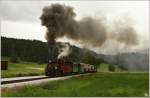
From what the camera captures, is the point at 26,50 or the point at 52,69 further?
the point at 52,69

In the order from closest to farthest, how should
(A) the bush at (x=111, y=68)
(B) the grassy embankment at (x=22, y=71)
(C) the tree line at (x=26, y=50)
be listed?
(C) the tree line at (x=26, y=50)
(B) the grassy embankment at (x=22, y=71)
(A) the bush at (x=111, y=68)

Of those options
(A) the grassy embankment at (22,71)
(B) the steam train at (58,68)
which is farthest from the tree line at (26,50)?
(B) the steam train at (58,68)

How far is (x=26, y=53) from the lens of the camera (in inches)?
1475

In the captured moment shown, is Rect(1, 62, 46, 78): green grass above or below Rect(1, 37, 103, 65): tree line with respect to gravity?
below

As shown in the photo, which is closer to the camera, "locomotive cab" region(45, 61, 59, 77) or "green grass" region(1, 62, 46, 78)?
"green grass" region(1, 62, 46, 78)

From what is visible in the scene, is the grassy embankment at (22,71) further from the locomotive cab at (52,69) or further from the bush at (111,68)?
the bush at (111,68)

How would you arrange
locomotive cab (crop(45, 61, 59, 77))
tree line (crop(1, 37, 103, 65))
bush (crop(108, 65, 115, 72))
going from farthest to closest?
locomotive cab (crop(45, 61, 59, 77)) → bush (crop(108, 65, 115, 72)) → tree line (crop(1, 37, 103, 65))

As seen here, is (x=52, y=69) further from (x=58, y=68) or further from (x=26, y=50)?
(x=26, y=50)

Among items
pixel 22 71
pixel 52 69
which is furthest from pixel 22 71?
pixel 52 69

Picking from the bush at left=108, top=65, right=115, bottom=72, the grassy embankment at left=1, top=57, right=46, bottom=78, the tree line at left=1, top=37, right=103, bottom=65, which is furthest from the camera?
the bush at left=108, top=65, right=115, bottom=72

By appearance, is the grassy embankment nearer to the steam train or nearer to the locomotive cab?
the locomotive cab

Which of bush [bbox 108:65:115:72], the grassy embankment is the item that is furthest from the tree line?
bush [bbox 108:65:115:72]

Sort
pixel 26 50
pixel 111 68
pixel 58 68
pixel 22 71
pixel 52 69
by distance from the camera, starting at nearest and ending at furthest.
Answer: pixel 26 50, pixel 111 68, pixel 52 69, pixel 58 68, pixel 22 71

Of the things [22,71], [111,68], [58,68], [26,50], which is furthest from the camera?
[22,71]
